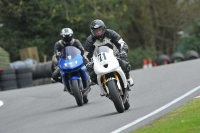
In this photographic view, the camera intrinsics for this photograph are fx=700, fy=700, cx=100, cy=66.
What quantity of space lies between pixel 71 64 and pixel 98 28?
2.87 meters

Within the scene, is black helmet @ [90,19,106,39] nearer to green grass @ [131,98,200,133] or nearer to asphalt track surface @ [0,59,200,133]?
asphalt track surface @ [0,59,200,133]

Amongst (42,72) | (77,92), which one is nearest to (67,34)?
(77,92)

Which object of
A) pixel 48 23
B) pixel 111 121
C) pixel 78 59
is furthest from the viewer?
pixel 48 23

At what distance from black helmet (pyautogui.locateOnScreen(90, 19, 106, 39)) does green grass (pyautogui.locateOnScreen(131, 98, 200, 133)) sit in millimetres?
2354

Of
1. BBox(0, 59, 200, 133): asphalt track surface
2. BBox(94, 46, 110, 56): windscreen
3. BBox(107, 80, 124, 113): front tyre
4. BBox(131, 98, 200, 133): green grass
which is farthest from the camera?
BBox(94, 46, 110, 56): windscreen

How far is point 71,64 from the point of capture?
594 inches

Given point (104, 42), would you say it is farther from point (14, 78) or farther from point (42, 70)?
point (42, 70)

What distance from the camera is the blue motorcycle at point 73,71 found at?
14947 mm

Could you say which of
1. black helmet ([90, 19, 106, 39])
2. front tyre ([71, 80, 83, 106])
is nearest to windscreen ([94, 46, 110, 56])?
black helmet ([90, 19, 106, 39])

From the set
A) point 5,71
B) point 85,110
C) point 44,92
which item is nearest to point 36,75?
point 5,71

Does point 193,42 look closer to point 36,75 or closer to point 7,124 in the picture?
point 36,75

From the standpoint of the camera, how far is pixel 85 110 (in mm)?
13742

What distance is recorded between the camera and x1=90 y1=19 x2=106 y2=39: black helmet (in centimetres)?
1227

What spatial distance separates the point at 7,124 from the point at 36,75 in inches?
713
